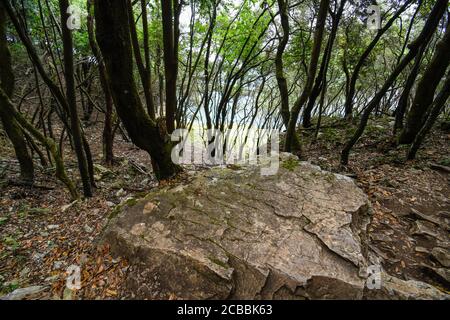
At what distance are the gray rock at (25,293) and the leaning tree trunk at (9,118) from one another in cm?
332

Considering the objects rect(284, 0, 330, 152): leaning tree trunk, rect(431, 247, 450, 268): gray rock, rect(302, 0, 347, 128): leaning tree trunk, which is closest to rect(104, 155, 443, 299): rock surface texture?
rect(431, 247, 450, 268): gray rock

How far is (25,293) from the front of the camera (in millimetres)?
2133

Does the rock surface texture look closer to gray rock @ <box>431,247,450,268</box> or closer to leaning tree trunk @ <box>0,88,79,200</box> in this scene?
gray rock @ <box>431,247,450,268</box>

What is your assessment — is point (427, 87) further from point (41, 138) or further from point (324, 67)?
point (41, 138)

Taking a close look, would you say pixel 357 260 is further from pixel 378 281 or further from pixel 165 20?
pixel 165 20

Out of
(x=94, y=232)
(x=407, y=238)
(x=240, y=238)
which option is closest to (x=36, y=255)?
(x=94, y=232)

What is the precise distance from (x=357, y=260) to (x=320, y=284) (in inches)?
19.5

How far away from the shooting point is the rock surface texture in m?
2.06

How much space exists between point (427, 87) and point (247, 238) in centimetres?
551

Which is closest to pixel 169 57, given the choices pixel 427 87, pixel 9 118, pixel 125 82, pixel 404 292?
pixel 125 82

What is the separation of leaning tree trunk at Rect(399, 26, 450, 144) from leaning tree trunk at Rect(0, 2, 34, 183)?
8.43m

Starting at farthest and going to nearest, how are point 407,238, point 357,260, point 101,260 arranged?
point 407,238
point 101,260
point 357,260

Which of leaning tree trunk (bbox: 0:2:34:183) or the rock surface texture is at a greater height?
leaning tree trunk (bbox: 0:2:34:183)

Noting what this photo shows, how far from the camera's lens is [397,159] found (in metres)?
4.75
